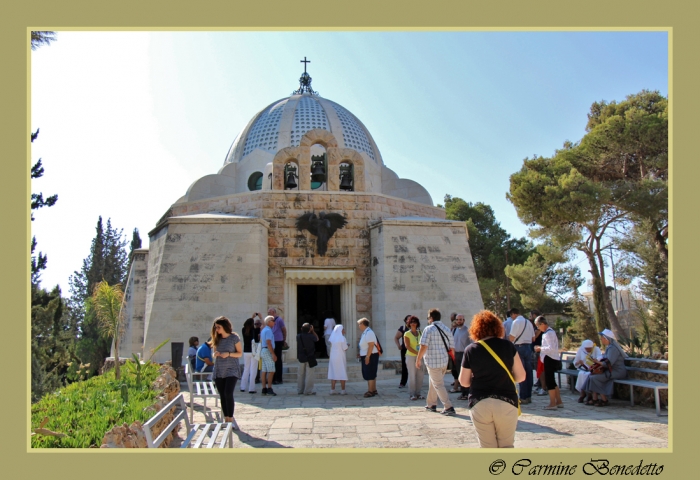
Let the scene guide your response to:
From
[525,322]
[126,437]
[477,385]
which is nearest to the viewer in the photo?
[126,437]

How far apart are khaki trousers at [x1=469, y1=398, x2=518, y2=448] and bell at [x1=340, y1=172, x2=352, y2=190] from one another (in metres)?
12.2

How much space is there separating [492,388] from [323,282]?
9.22 metres

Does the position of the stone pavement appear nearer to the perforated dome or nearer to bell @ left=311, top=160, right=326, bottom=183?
bell @ left=311, top=160, right=326, bottom=183

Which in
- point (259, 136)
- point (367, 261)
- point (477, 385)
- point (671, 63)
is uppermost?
point (259, 136)

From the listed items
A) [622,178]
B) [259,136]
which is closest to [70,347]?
[259,136]

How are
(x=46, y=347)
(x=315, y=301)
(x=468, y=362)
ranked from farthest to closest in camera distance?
(x=46, y=347), (x=315, y=301), (x=468, y=362)

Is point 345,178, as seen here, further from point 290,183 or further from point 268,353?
point 268,353

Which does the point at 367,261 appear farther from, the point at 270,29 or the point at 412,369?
the point at 270,29

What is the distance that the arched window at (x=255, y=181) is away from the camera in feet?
55.6

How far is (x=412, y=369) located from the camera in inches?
300

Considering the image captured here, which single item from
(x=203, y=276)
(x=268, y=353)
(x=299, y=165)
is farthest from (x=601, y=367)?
(x=299, y=165)

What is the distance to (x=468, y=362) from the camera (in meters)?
3.47

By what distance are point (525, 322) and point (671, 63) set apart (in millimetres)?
4166

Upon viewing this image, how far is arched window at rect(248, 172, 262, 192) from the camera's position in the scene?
55.6 ft
